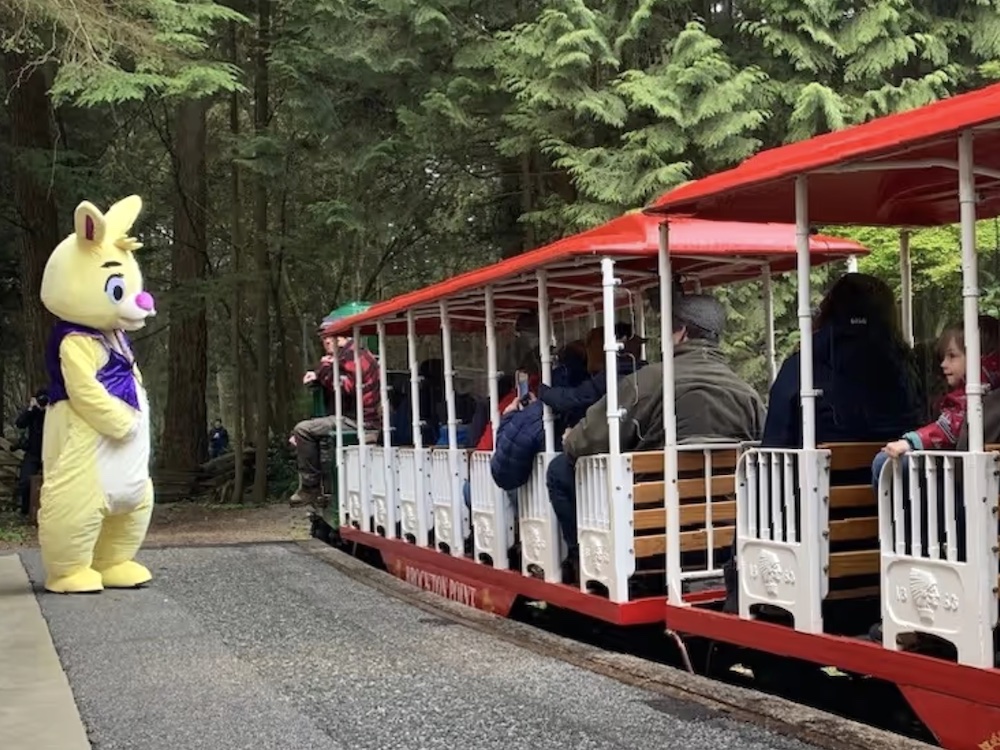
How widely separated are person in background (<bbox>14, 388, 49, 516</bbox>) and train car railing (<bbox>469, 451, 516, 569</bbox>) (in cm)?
961

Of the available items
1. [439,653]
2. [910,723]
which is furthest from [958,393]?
[439,653]

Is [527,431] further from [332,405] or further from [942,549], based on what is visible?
[332,405]

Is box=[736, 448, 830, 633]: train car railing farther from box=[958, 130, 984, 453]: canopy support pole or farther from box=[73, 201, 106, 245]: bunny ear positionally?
box=[73, 201, 106, 245]: bunny ear

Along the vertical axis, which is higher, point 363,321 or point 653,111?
point 653,111

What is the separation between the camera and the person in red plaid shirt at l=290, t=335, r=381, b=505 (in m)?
13.0

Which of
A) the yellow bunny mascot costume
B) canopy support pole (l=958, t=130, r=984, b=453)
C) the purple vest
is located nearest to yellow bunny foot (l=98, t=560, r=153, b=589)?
the yellow bunny mascot costume

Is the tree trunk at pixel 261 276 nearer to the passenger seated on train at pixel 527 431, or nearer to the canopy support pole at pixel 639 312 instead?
the canopy support pole at pixel 639 312

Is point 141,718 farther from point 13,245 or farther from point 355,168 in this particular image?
point 13,245

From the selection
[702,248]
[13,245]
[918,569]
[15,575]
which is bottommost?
[15,575]

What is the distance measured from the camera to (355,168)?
1642 cm

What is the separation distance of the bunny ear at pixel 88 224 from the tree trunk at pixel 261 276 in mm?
9944

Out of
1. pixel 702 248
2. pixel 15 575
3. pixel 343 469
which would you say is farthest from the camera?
pixel 343 469

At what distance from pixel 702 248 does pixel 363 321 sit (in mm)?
4877

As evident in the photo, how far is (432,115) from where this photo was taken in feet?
50.1
